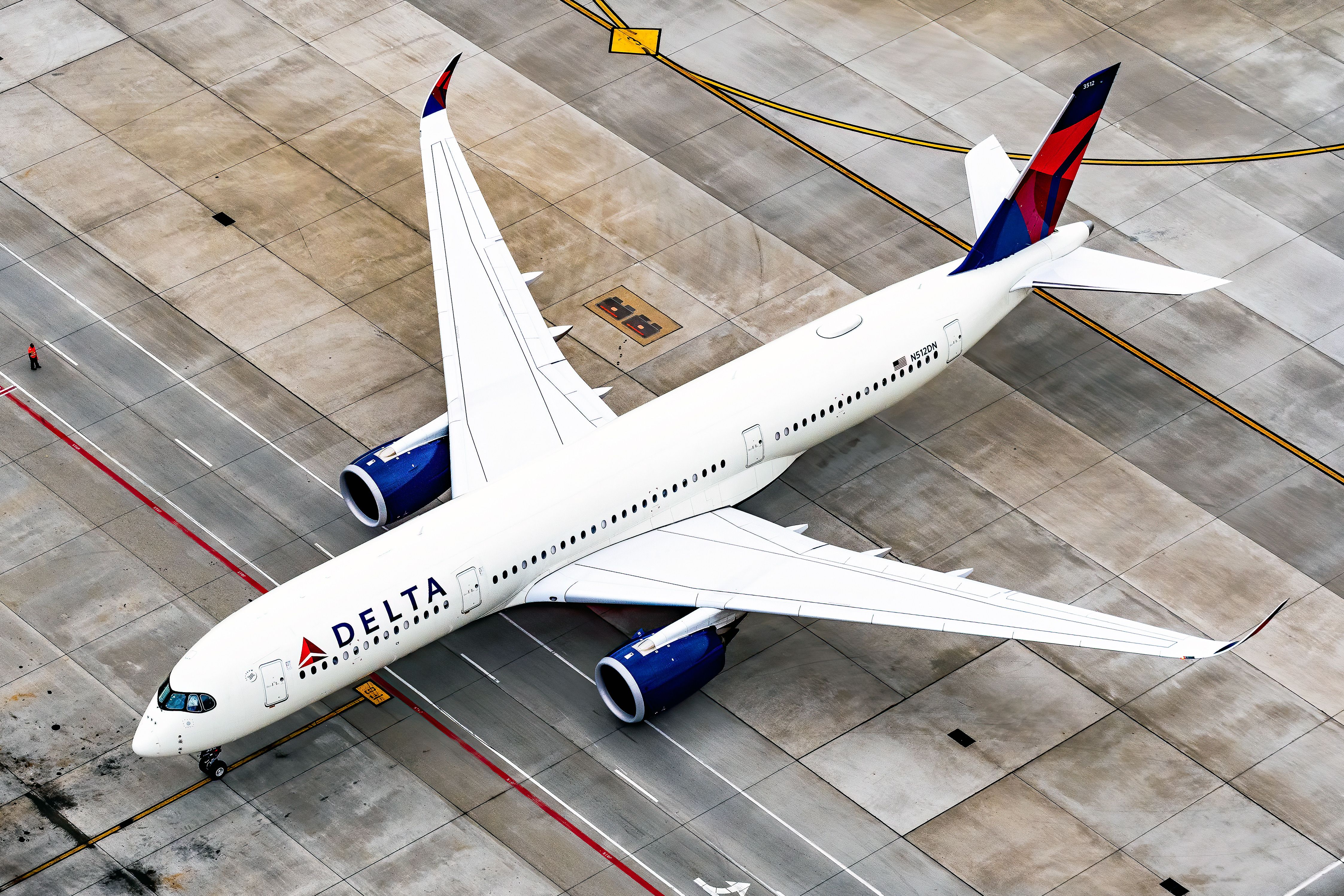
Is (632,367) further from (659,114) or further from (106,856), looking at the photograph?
(106,856)

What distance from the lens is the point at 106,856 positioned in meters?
46.1

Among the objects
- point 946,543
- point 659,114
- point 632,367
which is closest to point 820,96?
point 659,114

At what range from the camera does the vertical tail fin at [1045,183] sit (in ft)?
182

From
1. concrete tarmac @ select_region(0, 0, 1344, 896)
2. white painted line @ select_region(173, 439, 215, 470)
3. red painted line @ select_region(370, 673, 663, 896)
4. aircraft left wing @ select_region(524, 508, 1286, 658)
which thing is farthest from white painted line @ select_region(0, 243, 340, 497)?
aircraft left wing @ select_region(524, 508, 1286, 658)

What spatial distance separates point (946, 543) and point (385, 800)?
16.3m

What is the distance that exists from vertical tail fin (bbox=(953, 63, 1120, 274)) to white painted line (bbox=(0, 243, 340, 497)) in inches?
717

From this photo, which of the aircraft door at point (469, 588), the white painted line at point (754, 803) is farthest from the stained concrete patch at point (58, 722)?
the white painted line at point (754, 803)

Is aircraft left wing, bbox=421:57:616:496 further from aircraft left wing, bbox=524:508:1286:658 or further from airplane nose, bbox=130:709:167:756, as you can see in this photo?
airplane nose, bbox=130:709:167:756

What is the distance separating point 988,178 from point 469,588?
19643 mm

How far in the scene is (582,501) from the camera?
1987 inches

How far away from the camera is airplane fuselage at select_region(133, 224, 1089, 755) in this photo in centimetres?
4659

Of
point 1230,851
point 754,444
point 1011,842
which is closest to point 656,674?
point 754,444

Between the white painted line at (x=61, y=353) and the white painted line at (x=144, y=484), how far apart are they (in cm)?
152

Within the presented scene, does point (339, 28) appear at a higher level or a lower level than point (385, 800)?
higher
